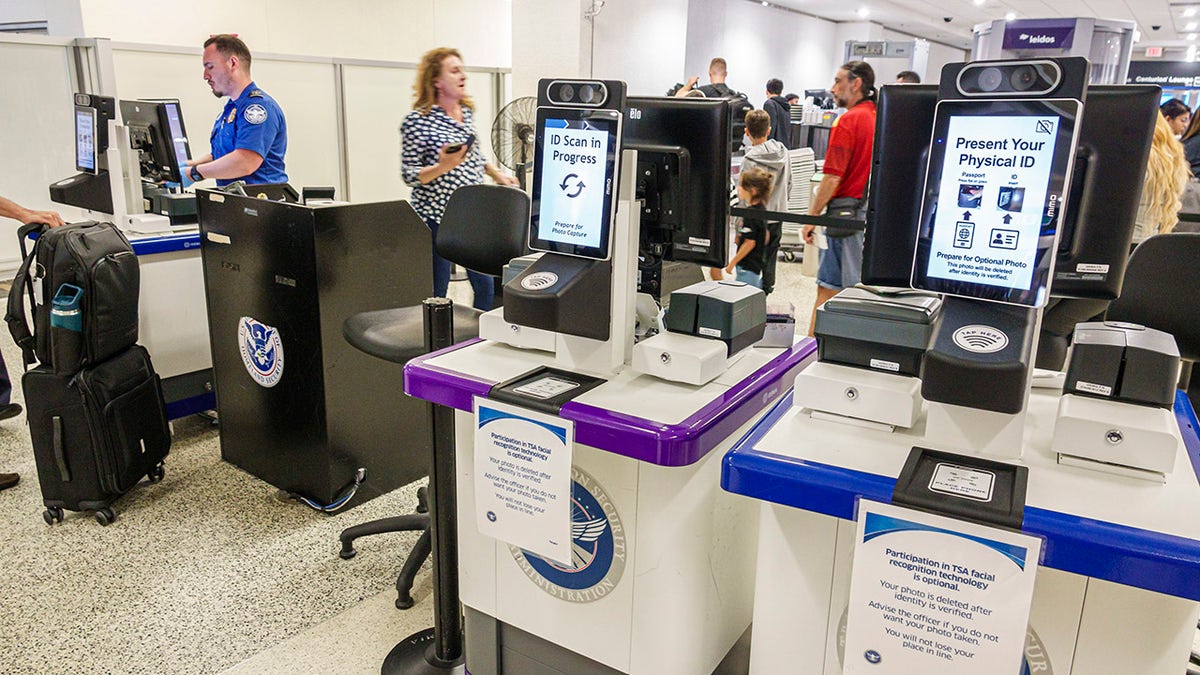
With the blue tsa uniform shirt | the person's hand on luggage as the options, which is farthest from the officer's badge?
the person's hand on luggage

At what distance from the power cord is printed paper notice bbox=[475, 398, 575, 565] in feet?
4.66

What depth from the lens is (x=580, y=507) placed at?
5.07 feet

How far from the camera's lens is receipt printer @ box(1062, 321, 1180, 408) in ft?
3.77

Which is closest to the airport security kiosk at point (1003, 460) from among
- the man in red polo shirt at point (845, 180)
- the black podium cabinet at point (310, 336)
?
the black podium cabinet at point (310, 336)

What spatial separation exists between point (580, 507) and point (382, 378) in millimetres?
1461

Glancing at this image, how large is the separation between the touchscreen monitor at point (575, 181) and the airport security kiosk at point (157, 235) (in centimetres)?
224

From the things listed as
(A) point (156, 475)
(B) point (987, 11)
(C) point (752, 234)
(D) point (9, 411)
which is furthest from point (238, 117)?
(B) point (987, 11)

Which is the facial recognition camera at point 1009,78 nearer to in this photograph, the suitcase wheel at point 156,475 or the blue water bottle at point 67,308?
the blue water bottle at point 67,308

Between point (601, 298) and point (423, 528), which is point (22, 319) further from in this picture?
point (601, 298)

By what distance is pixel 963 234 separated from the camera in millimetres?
1119

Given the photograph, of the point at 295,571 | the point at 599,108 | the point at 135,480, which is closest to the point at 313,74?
the point at 135,480

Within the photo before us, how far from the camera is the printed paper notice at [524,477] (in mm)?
1366

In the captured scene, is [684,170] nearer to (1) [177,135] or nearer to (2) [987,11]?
(1) [177,135]

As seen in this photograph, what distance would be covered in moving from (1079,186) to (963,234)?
27 centimetres
